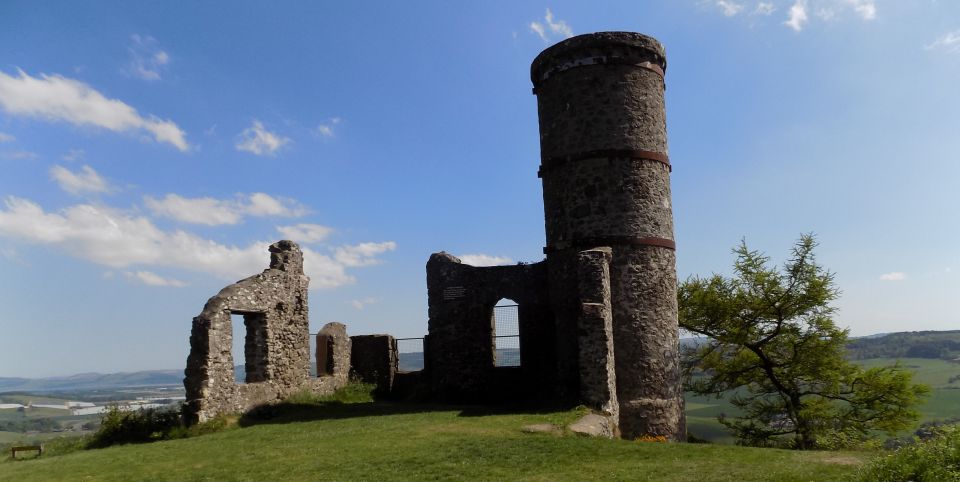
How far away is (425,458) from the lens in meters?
9.69

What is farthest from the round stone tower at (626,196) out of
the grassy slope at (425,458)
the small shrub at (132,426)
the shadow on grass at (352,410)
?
the small shrub at (132,426)

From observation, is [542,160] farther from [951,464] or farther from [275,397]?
[951,464]

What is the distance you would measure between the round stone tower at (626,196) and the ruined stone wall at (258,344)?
7.91 meters

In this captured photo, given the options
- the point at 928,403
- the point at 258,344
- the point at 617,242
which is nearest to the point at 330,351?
the point at 258,344

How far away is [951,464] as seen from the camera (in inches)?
247

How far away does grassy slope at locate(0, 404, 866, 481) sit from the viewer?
878 cm

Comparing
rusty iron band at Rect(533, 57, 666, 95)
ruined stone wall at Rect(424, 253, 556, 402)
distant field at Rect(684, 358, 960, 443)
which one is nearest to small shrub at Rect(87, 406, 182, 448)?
ruined stone wall at Rect(424, 253, 556, 402)

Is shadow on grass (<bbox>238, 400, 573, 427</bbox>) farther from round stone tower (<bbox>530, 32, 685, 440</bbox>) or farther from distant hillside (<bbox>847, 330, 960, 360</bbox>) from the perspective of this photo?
distant hillside (<bbox>847, 330, 960, 360</bbox>)

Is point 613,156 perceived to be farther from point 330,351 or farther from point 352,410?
point 330,351

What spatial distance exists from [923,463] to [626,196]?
10.3 metres

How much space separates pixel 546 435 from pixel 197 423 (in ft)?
25.6

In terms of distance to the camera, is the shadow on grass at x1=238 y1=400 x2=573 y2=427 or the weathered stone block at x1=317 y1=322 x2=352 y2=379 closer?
the shadow on grass at x1=238 y1=400 x2=573 y2=427

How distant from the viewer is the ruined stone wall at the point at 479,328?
18.0 meters

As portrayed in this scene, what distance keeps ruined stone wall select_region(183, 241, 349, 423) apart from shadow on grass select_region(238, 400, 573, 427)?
0.45 m
